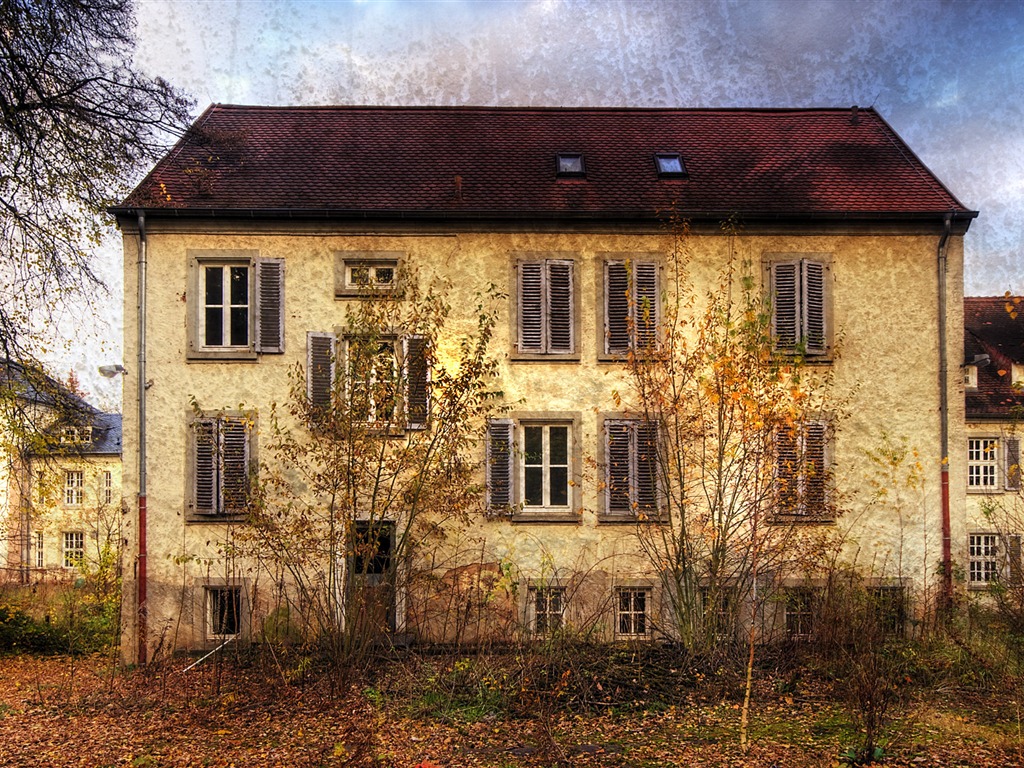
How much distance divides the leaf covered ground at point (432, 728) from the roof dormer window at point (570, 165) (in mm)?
9183

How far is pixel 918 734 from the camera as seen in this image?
31.1 ft

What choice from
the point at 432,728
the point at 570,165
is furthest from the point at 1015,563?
the point at 570,165

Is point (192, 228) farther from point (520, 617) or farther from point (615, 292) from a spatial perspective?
point (520, 617)

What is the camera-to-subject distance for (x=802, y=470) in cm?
1197

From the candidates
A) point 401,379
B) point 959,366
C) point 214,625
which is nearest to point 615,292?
point 401,379

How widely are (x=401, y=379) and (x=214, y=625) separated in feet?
20.2

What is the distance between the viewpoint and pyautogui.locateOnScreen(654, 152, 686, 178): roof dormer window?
53.5 ft

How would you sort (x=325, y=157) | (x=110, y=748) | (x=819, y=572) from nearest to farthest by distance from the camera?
(x=110, y=748), (x=819, y=572), (x=325, y=157)

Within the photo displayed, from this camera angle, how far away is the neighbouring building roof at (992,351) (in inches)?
1056

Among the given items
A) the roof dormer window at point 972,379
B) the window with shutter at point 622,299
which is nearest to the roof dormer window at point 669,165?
the window with shutter at point 622,299

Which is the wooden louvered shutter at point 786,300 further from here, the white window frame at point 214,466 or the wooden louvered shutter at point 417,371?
the white window frame at point 214,466

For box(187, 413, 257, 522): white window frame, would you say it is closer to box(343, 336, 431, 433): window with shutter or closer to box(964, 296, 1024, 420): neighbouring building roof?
box(343, 336, 431, 433): window with shutter

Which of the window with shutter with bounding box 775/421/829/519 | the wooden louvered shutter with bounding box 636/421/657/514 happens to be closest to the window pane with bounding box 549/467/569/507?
the wooden louvered shutter with bounding box 636/421/657/514

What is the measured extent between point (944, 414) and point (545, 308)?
707 cm
